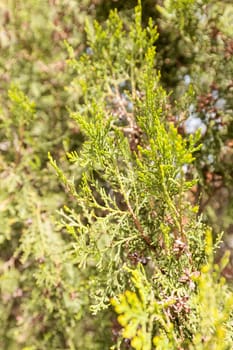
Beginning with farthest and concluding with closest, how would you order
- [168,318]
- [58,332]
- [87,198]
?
[58,332] → [87,198] → [168,318]

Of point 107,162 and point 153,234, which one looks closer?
point 107,162

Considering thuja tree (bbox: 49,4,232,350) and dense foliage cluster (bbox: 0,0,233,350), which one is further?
dense foliage cluster (bbox: 0,0,233,350)

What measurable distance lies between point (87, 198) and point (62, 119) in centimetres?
164

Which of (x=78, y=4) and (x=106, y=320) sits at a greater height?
(x=78, y=4)

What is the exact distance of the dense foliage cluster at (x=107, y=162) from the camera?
173 centimetres

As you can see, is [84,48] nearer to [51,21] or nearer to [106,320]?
[51,21]

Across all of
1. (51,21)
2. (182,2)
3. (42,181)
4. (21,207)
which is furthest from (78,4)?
(21,207)

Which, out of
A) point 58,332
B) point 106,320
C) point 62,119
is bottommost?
point 58,332

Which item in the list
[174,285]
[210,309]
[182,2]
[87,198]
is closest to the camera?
[210,309]

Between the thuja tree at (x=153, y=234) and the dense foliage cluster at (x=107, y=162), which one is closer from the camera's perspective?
the thuja tree at (x=153, y=234)

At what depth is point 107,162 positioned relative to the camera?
1708 mm

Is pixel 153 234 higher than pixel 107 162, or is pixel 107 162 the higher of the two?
pixel 107 162

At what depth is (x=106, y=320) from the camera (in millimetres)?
2691

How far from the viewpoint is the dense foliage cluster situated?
1729mm
